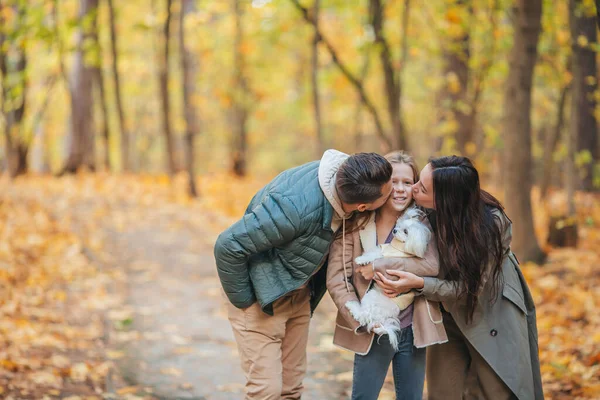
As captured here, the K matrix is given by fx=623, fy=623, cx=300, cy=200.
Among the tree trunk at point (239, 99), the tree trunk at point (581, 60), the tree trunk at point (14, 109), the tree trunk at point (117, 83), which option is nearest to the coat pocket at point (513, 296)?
the tree trunk at point (581, 60)

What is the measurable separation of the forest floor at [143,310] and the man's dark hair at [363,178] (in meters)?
2.39

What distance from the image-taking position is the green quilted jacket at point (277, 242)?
3146mm

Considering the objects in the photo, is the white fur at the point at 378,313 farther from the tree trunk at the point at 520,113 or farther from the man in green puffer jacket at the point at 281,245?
the tree trunk at the point at 520,113

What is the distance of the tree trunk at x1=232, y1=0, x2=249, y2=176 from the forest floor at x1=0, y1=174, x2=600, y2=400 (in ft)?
16.9

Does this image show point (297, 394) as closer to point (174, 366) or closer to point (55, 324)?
point (174, 366)

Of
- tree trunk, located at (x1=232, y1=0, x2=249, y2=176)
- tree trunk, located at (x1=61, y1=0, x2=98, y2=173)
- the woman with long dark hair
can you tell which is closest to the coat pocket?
the woman with long dark hair

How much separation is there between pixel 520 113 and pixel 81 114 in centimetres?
1219

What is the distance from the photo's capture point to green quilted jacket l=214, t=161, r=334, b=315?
3146mm

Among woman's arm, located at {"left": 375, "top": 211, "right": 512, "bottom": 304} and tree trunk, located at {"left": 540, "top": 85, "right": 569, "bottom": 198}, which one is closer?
woman's arm, located at {"left": 375, "top": 211, "right": 512, "bottom": 304}

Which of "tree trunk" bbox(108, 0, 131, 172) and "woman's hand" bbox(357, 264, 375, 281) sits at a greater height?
"tree trunk" bbox(108, 0, 131, 172)

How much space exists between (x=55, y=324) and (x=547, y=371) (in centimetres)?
476

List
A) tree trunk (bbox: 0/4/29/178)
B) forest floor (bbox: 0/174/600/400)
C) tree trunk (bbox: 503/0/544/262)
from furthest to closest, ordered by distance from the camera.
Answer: tree trunk (bbox: 0/4/29/178) < tree trunk (bbox: 503/0/544/262) < forest floor (bbox: 0/174/600/400)

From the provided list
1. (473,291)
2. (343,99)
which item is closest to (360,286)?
(473,291)

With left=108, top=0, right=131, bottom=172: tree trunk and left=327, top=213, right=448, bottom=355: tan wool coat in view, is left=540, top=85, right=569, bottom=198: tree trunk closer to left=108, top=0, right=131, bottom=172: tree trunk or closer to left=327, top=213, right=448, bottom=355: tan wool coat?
left=327, top=213, right=448, bottom=355: tan wool coat
